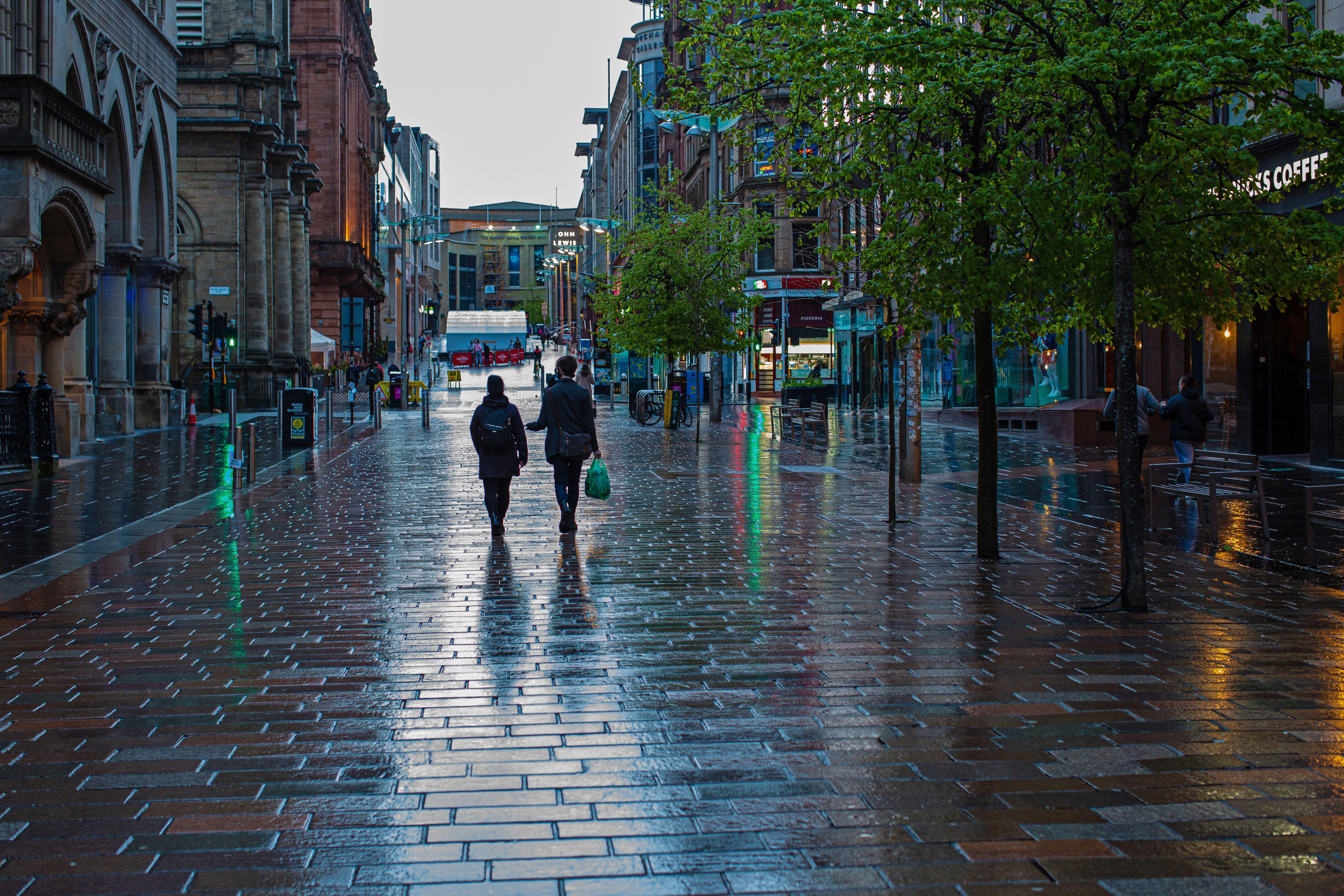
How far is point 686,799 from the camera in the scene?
14.8 ft

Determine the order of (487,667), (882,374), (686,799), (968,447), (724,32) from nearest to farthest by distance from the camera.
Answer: (686,799)
(487,667)
(724,32)
(968,447)
(882,374)

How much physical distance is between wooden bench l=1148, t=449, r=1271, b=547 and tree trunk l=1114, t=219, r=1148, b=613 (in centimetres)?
326

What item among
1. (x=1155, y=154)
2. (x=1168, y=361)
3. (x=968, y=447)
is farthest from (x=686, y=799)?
(x=1168, y=361)

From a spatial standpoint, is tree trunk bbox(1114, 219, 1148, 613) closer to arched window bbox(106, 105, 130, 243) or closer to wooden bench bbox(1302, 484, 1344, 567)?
wooden bench bbox(1302, 484, 1344, 567)

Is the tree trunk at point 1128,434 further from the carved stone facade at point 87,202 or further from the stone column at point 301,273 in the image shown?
the stone column at point 301,273

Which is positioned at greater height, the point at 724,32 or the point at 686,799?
the point at 724,32

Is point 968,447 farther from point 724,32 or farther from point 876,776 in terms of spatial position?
point 876,776

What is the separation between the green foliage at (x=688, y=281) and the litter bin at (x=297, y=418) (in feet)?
46.8

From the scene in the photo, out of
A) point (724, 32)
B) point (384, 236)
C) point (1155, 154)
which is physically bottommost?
point (1155, 154)

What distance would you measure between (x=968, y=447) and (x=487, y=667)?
20.5 m

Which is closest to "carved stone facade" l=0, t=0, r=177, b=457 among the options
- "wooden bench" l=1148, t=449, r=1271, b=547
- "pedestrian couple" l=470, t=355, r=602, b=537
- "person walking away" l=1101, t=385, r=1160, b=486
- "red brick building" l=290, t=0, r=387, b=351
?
"pedestrian couple" l=470, t=355, r=602, b=537

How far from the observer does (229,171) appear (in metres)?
43.4

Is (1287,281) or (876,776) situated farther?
(1287,281)

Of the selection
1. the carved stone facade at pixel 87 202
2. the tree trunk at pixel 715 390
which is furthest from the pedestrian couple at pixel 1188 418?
the tree trunk at pixel 715 390
